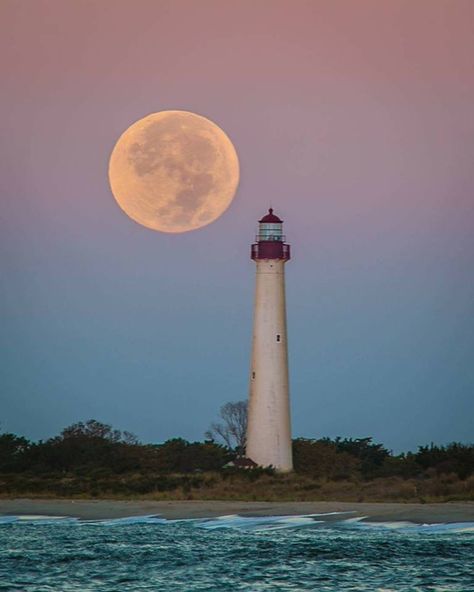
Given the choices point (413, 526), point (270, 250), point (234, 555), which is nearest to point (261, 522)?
point (413, 526)

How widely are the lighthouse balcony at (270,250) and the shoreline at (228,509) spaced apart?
13.0 m

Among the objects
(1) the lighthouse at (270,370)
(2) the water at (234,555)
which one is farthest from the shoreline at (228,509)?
(1) the lighthouse at (270,370)

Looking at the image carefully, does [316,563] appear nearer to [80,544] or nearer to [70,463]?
[80,544]

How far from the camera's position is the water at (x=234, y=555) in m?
38.6

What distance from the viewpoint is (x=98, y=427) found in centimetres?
7800

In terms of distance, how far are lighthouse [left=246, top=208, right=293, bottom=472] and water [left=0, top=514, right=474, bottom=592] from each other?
1219 centimetres

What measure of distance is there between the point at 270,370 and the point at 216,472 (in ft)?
Result: 16.3

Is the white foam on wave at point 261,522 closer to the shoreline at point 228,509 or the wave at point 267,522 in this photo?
the wave at point 267,522

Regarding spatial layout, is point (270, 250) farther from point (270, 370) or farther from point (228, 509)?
point (228, 509)

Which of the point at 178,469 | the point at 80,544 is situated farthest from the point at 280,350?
the point at 80,544

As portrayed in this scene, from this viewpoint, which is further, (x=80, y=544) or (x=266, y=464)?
(x=266, y=464)

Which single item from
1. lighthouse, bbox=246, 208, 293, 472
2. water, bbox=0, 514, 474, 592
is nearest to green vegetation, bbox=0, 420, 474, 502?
lighthouse, bbox=246, 208, 293, 472

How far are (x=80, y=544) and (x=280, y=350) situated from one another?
63.8 feet

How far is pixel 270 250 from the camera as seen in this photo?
6350 cm
